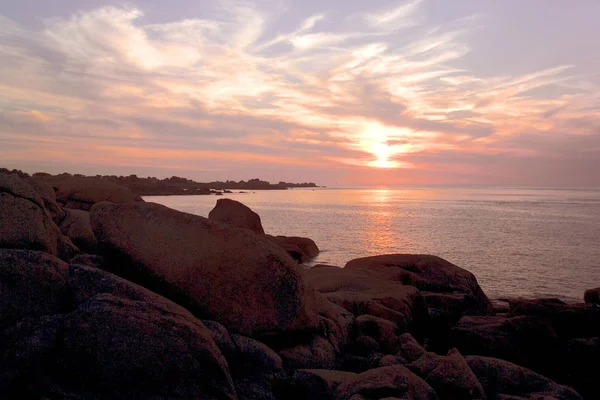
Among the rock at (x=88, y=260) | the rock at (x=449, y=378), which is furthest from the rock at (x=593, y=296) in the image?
the rock at (x=88, y=260)

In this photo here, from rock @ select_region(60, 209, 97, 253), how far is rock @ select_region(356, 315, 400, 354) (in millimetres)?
7867

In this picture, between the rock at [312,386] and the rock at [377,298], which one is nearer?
the rock at [312,386]

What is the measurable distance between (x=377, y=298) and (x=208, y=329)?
669 cm

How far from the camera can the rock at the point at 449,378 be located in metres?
7.70

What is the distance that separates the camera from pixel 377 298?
13117 millimetres

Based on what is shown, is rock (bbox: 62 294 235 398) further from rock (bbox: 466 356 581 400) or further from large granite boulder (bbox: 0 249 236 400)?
rock (bbox: 466 356 581 400)

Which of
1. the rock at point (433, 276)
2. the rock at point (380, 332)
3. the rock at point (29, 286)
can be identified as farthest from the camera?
the rock at point (433, 276)

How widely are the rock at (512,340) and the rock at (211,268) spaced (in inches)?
201

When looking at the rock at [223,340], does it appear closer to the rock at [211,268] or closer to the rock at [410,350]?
the rock at [211,268]

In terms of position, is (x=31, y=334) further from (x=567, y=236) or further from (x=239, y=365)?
(x=567, y=236)

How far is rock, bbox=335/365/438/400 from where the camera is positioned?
23.0 feet

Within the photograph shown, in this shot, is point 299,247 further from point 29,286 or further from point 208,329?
point 29,286

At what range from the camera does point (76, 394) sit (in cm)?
589

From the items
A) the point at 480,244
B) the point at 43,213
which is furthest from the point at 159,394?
the point at 480,244
